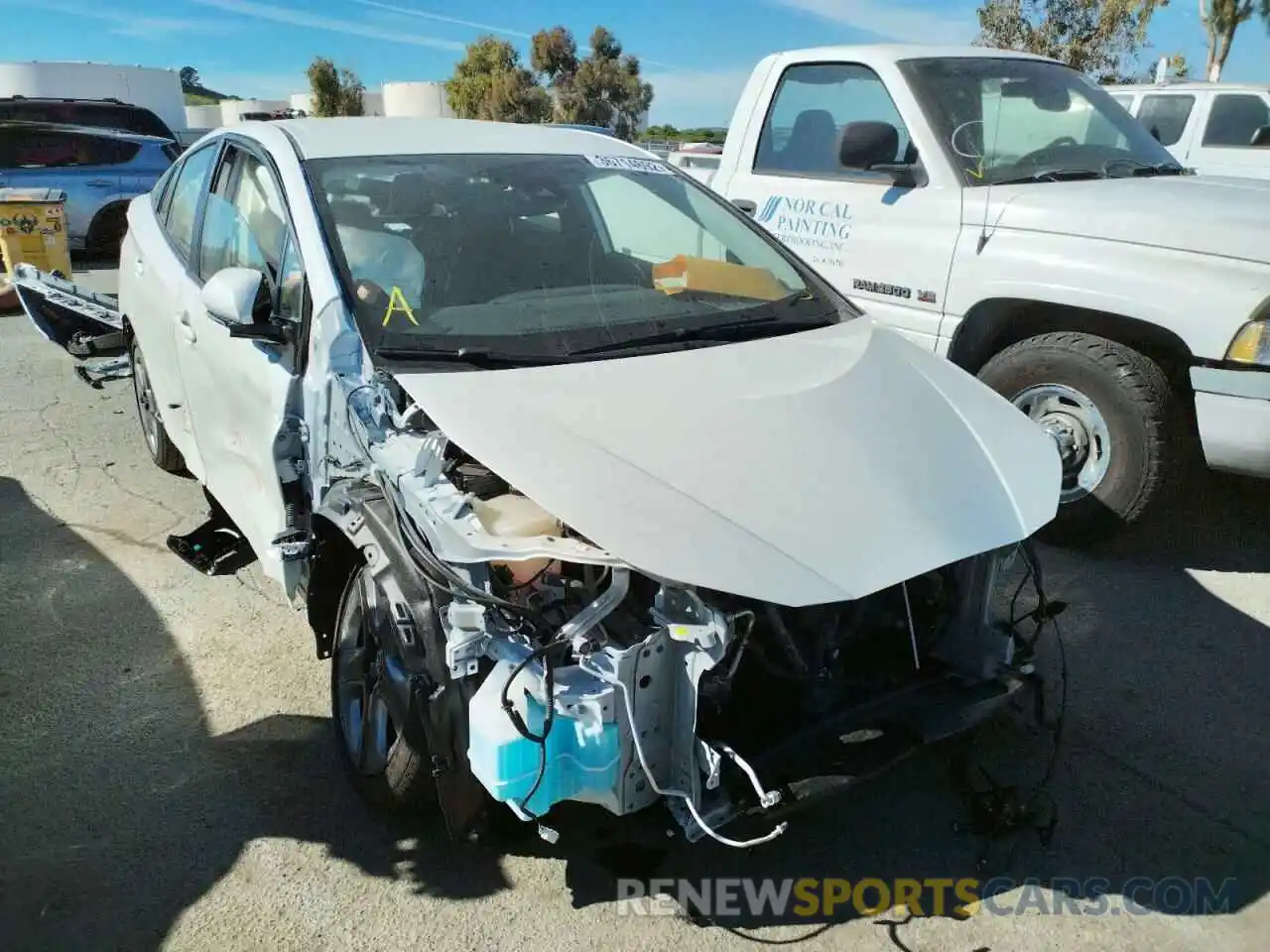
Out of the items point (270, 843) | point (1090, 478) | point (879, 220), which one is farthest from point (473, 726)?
point (879, 220)

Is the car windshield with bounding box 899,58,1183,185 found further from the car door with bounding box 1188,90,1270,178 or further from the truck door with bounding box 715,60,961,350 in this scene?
the car door with bounding box 1188,90,1270,178

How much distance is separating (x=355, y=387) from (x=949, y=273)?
9.89ft

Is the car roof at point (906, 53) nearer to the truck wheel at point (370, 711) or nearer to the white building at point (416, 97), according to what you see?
the truck wheel at point (370, 711)

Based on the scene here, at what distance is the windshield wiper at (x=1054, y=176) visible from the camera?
4.50 metres

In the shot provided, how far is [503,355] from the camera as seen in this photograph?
8.38ft

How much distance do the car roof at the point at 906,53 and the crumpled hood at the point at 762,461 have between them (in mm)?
2788

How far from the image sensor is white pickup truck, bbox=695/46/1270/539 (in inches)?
148

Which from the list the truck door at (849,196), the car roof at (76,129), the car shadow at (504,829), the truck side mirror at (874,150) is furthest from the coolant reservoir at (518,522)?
the car roof at (76,129)

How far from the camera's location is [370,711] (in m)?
2.62

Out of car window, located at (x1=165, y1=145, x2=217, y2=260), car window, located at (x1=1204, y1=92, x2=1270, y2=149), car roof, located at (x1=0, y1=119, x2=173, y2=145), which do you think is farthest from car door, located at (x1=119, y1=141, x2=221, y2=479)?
car window, located at (x1=1204, y1=92, x2=1270, y2=149)

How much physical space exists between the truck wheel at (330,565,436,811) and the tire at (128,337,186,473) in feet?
8.51

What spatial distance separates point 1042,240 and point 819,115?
157cm

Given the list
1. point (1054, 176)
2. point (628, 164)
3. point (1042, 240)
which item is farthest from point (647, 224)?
point (1054, 176)

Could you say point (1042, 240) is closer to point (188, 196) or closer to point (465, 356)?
point (465, 356)
